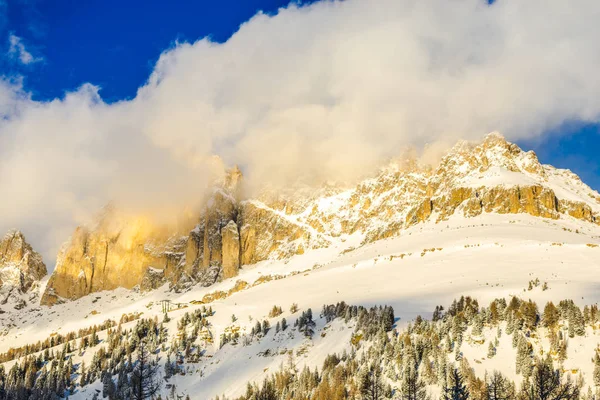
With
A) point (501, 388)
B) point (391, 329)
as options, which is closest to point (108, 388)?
point (391, 329)

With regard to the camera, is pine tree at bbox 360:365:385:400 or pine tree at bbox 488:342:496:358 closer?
pine tree at bbox 360:365:385:400

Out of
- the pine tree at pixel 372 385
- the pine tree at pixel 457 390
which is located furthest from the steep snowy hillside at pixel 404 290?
the pine tree at pixel 457 390

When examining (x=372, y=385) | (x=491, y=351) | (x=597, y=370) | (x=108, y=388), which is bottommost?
(x=108, y=388)

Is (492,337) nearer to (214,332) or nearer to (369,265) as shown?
(214,332)

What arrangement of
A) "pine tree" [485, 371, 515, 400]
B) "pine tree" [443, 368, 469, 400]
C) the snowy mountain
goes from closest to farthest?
"pine tree" [443, 368, 469, 400]
"pine tree" [485, 371, 515, 400]
the snowy mountain

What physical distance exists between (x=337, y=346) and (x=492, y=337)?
28.3m

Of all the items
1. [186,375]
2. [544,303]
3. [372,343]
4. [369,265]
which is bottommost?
[186,375]

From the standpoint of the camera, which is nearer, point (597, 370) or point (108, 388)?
point (597, 370)

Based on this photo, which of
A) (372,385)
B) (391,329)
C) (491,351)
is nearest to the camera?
(372,385)

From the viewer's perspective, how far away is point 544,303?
75.9 m

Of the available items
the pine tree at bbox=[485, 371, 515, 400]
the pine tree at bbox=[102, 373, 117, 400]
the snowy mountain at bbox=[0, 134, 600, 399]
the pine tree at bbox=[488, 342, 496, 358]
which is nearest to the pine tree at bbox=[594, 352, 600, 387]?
the snowy mountain at bbox=[0, 134, 600, 399]

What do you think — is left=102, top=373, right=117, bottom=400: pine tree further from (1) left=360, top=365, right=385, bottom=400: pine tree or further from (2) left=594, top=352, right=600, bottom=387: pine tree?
(2) left=594, top=352, right=600, bottom=387: pine tree

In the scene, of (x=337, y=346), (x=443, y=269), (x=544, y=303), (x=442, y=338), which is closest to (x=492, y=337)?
(x=442, y=338)

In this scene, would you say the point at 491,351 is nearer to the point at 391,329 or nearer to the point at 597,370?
the point at 597,370
